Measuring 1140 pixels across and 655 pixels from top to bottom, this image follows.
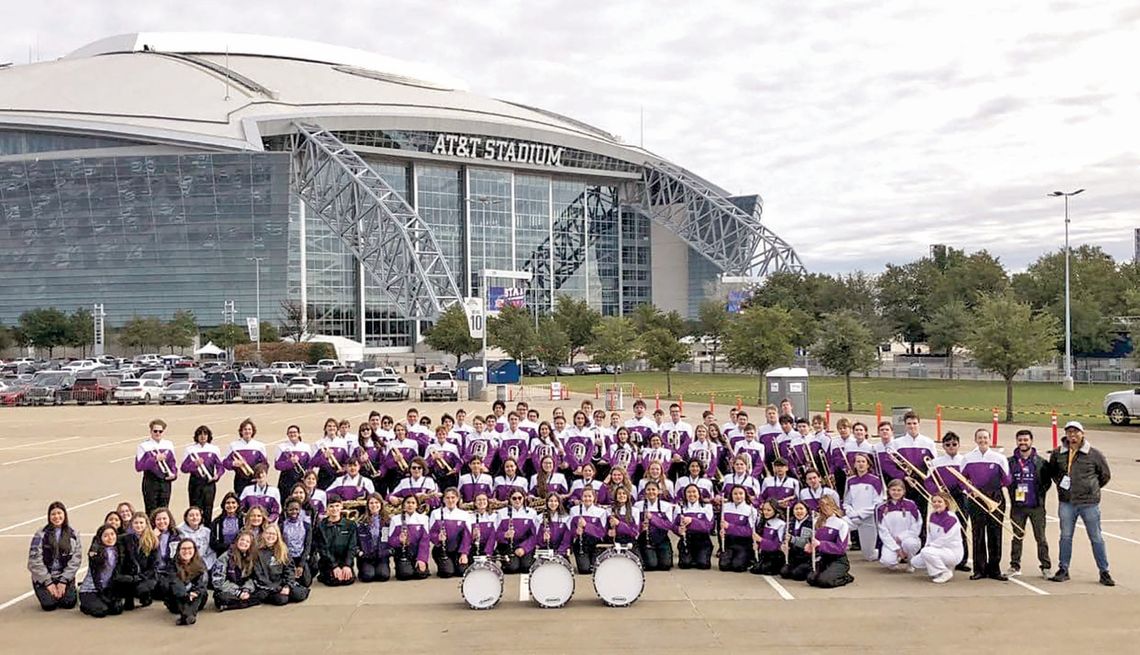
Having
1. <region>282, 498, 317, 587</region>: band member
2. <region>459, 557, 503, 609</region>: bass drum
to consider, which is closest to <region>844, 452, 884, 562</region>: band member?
<region>459, 557, 503, 609</region>: bass drum

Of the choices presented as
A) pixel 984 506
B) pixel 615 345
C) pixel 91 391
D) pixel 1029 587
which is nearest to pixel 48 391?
pixel 91 391

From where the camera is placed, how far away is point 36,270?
99.0 m

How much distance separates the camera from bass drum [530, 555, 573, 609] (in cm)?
1023

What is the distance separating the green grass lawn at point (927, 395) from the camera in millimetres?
34531

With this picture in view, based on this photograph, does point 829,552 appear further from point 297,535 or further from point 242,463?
point 242,463

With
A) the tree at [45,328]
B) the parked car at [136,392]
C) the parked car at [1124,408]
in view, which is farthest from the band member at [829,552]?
the tree at [45,328]

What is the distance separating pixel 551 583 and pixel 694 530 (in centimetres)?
252

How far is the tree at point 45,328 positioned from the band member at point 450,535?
3591 inches

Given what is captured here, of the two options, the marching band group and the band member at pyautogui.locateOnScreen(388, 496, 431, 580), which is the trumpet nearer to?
the marching band group

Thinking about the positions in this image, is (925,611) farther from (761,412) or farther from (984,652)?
(761,412)

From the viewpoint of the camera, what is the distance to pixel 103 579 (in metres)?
10.3

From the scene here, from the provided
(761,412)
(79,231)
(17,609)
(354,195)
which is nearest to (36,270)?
(79,231)

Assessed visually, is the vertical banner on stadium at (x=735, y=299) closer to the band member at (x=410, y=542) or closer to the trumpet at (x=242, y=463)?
the trumpet at (x=242, y=463)

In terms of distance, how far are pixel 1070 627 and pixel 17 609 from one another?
34.4 ft
